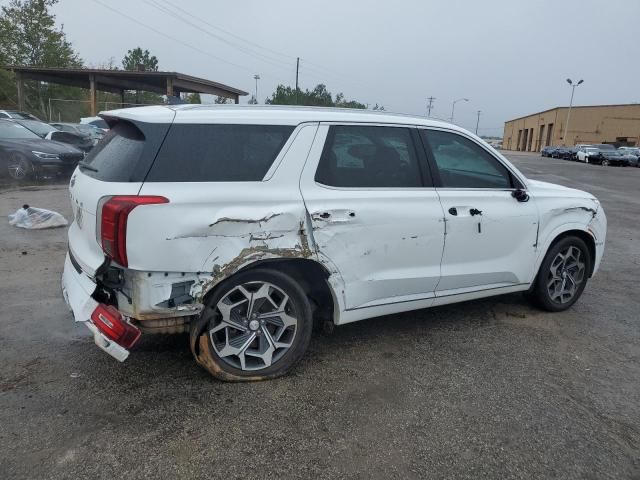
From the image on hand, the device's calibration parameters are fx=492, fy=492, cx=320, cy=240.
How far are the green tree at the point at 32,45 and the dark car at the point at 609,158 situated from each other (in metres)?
45.0

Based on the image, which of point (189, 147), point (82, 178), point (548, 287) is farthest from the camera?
point (548, 287)

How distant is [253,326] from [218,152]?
1128 mm

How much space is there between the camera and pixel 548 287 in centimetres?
461

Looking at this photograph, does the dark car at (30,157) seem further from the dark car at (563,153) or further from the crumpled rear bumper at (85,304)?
the dark car at (563,153)

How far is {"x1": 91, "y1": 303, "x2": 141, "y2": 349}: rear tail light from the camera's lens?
9.17ft

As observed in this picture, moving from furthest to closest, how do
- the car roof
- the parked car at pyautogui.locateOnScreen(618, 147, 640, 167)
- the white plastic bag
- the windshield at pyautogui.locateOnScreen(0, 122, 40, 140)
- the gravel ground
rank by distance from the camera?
1. the parked car at pyautogui.locateOnScreen(618, 147, 640, 167)
2. the windshield at pyautogui.locateOnScreen(0, 122, 40, 140)
3. the white plastic bag
4. the car roof
5. the gravel ground

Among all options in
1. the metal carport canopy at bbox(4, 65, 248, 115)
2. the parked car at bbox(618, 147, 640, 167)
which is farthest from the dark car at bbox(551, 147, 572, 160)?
the metal carport canopy at bbox(4, 65, 248, 115)

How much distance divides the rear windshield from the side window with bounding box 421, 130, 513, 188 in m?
1.28

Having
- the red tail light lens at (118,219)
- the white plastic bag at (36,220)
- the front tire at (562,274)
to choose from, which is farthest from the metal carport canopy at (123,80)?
the red tail light lens at (118,219)

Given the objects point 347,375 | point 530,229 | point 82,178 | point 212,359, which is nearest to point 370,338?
point 347,375

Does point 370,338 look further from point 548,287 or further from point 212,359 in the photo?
point 548,287

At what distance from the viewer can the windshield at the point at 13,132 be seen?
12.5 meters

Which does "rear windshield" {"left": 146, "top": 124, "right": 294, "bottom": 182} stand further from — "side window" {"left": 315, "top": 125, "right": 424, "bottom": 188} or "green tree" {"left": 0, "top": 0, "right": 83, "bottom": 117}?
"green tree" {"left": 0, "top": 0, "right": 83, "bottom": 117}

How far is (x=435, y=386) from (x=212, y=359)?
58.4 inches
